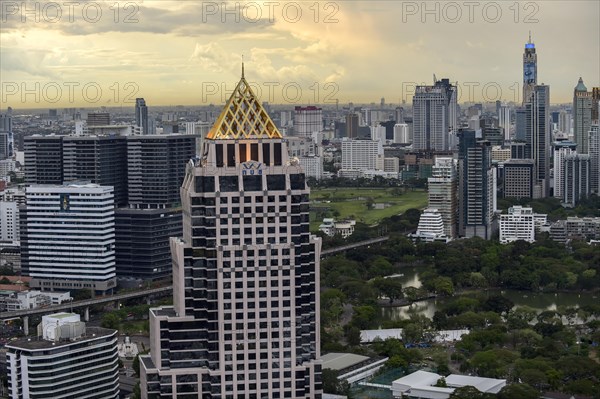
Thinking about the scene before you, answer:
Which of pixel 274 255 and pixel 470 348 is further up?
pixel 274 255

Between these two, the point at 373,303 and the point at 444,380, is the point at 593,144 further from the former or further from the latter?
the point at 444,380

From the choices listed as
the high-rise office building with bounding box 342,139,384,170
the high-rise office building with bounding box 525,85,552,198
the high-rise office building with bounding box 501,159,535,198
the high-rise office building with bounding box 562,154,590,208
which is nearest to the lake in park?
the high-rise office building with bounding box 562,154,590,208

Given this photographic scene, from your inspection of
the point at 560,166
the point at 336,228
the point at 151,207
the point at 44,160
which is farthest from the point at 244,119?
the point at 560,166

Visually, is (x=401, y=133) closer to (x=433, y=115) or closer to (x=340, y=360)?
(x=433, y=115)

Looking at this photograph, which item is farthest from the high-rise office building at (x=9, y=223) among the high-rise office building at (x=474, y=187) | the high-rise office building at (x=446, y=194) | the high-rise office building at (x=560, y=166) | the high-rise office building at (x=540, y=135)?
the high-rise office building at (x=540, y=135)

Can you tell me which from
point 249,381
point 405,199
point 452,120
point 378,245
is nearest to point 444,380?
point 249,381

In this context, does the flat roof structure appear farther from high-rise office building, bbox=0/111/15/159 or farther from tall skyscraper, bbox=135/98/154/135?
high-rise office building, bbox=0/111/15/159

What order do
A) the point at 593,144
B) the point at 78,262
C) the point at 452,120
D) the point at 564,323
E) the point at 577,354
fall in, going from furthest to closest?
the point at 452,120 → the point at 593,144 → the point at 78,262 → the point at 564,323 → the point at 577,354
